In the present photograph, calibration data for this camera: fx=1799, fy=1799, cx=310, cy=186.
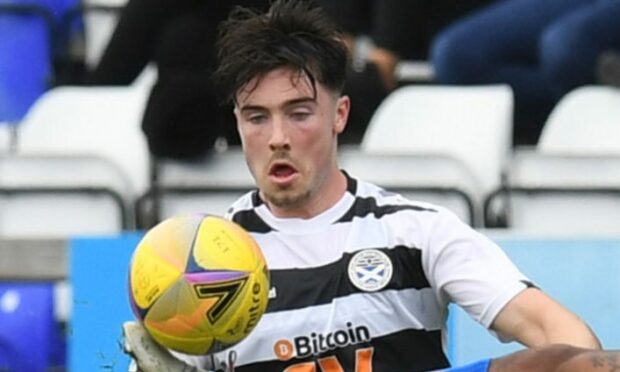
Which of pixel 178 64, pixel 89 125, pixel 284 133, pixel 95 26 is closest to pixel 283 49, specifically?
pixel 284 133

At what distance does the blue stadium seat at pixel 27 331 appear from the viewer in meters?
5.96

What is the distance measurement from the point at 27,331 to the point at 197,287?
234cm

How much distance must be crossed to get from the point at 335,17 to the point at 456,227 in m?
2.94

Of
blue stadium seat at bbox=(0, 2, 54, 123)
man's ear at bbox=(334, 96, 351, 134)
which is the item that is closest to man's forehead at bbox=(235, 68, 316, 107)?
man's ear at bbox=(334, 96, 351, 134)

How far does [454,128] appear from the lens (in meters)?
6.38

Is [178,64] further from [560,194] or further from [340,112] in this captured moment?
[340,112]

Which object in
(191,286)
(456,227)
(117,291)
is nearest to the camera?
(191,286)

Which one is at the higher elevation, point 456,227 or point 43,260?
point 456,227

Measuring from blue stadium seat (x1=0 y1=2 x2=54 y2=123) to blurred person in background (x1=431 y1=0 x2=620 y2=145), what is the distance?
1639 millimetres

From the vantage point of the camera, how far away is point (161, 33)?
662cm

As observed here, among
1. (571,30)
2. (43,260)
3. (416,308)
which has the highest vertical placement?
(571,30)

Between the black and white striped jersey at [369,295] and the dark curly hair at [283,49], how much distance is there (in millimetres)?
369

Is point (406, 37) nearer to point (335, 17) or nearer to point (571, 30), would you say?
point (335, 17)

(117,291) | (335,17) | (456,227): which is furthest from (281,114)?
(335,17)
